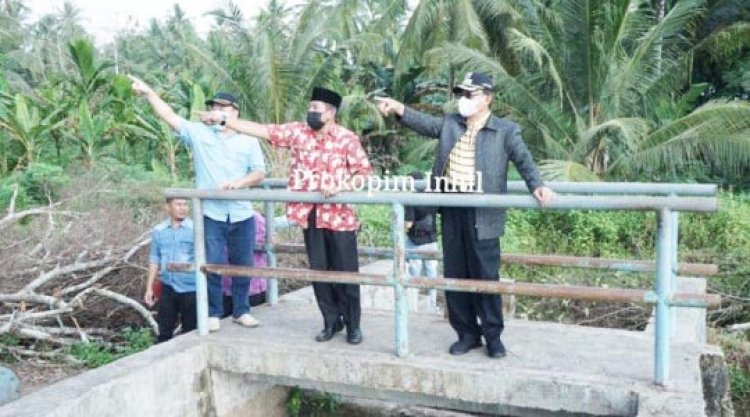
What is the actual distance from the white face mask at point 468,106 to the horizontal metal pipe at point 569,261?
0.94 meters

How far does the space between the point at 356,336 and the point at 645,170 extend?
890 cm

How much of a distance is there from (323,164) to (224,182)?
692 mm

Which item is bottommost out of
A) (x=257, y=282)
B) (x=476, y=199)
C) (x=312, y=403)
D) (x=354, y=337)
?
(x=312, y=403)

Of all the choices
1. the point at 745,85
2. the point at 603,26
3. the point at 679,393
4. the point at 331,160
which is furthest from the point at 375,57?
the point at 679,393

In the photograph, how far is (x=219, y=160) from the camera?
426cm

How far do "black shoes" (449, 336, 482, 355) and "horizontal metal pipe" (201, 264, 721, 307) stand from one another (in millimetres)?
409

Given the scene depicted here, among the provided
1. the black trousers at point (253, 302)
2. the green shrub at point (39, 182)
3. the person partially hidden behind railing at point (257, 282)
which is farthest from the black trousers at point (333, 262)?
the green shrub at point (39, 182)

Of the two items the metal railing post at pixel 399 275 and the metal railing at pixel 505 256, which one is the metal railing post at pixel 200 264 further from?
the metal railing post at pixel 399 275

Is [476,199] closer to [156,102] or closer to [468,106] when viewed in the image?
[468,106]

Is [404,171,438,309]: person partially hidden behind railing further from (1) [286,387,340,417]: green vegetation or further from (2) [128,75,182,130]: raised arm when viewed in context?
(2) [128,75,182,130]: raised arm

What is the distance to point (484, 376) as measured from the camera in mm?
3318

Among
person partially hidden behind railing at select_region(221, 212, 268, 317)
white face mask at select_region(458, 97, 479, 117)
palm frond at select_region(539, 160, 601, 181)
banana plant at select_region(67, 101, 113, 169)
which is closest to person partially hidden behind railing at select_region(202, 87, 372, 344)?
white face mask at select_region(458, 97, 479, 117)

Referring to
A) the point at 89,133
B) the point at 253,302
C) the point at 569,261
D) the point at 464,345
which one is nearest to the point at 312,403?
the point at 253,302

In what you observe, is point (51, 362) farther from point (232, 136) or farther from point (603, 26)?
point (603, 26)
